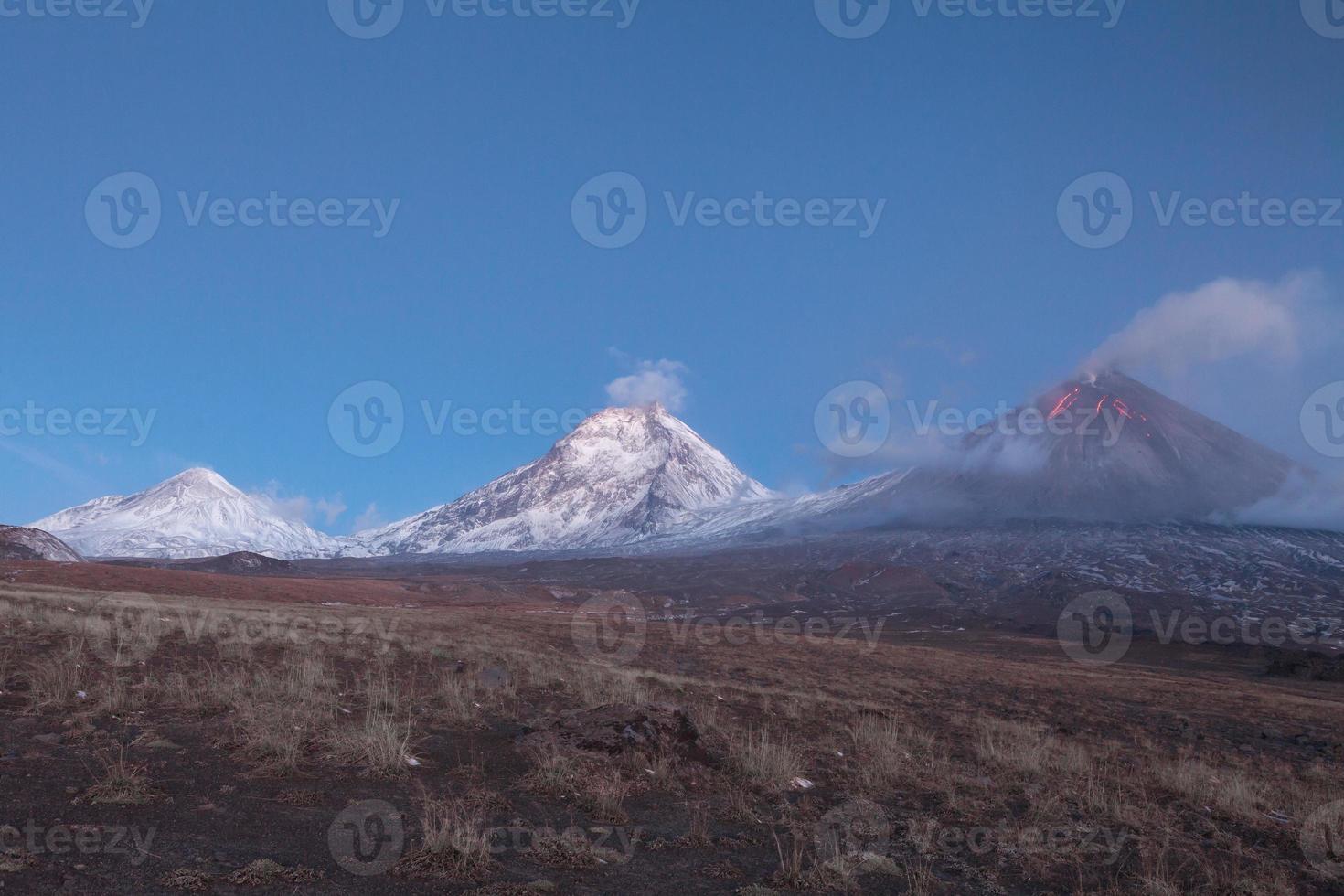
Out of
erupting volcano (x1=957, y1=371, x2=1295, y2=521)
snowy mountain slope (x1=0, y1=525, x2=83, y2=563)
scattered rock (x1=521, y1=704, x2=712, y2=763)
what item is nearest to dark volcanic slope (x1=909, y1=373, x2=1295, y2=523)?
erupting volcano (x1=957, y1=371, x2=1295, y2=521)

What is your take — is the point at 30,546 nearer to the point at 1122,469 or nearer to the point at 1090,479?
the point at 1090,479

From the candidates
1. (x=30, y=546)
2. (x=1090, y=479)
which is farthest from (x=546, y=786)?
(x=1090, y=479)

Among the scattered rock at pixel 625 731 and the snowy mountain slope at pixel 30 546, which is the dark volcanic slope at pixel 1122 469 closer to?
Answer: the snowy mountain slope at pixel 30 546

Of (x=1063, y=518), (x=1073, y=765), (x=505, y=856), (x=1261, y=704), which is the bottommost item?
(x=1261, y=704)

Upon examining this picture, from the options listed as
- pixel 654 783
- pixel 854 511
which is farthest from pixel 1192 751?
pixel 854 511

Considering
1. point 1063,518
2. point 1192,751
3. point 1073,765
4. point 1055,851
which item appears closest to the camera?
point 1055,851

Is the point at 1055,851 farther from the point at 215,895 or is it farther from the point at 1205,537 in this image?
the point at 1205,537
